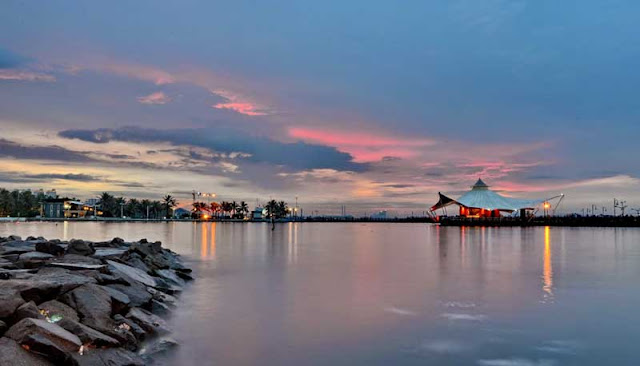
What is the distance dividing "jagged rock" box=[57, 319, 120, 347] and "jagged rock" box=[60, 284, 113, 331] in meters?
0.66

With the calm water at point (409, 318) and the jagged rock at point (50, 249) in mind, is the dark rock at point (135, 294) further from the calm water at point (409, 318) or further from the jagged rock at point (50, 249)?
the jagged rock at point (50, 249)

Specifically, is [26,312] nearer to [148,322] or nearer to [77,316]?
[77,316]

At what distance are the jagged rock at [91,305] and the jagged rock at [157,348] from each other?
36.7 inches

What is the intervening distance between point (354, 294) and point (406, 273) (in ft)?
27.4

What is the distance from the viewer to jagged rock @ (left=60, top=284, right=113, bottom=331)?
32.0 feet

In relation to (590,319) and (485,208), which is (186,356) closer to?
(590,319)

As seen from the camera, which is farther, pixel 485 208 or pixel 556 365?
pixel 485 208

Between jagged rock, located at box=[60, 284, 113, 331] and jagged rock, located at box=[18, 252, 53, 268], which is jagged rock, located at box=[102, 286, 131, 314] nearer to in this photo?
jagged rock, located at box=[60, 284, 113, 331]

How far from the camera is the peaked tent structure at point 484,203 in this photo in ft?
479

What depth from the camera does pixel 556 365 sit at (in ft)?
32.9

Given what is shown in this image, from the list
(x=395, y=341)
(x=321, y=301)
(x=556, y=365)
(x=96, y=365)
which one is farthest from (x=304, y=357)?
(x=321, y=301)

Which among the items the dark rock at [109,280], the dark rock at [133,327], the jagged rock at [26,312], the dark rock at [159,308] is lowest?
the dark rock at [159,308]

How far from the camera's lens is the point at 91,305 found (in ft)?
33.7

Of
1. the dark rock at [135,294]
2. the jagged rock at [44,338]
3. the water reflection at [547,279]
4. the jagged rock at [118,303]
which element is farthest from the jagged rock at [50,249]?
Result: the water reflection at [547,279]
